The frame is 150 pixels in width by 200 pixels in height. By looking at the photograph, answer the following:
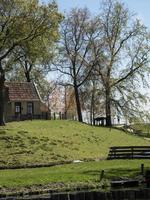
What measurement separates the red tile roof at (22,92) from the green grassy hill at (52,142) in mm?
14026

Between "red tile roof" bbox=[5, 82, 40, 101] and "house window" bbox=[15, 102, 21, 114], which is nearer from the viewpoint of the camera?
"house window" bbox=[15, 102, 21, 114]

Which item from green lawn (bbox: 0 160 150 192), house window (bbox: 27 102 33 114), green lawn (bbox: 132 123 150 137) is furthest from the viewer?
house window (bbox: 27 102 33 114)

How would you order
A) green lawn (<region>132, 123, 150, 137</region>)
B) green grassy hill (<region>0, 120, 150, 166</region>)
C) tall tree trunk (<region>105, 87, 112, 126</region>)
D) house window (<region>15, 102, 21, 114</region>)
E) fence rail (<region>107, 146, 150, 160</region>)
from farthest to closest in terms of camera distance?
green lawn (<region>132, 123, 150, 137</region>) < house window (<region>15, 102, 21, 114</region>) < tall tree trunk (<region>105, 87, 112, 126</region>) < fence rail (<region>107, 146, 150, 160</region>) < green grassy hill (<region>0, 120, 150, 166</region>)

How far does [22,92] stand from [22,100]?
171 centimetres

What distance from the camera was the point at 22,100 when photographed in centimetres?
8181

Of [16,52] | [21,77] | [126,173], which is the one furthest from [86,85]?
[126,173]

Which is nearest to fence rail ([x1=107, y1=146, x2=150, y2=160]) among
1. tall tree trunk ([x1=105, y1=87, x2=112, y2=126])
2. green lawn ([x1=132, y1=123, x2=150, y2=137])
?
tall tree trunk ([x1=105, y1=87, x2=112, y2=126])

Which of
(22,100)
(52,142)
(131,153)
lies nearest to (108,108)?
(22,100)

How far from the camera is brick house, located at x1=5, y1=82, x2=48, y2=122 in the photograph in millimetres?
81500

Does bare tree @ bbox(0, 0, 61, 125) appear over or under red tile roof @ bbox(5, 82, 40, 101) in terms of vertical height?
over

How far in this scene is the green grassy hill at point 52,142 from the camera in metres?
46.9

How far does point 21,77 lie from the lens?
93875mm

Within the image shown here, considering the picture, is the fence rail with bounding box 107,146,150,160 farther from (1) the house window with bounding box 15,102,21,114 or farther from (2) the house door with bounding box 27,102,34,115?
(2) the house door with bounding box 27,102,34,115

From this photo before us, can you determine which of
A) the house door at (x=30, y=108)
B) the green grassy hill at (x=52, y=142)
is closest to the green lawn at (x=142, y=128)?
the green grassy hill at (x=52, y=142)
